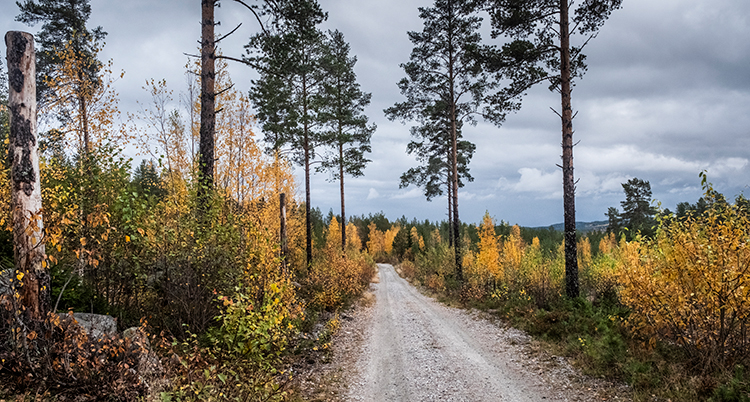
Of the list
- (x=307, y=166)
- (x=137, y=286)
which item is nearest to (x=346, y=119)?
(x=307, y=166)

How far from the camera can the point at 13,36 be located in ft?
13.9

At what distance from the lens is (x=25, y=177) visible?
411 centimetres

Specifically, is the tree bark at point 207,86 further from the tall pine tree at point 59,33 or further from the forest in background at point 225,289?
the tall pine tree at point 59,33

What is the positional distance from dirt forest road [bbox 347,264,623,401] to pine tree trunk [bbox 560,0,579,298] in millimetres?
2438

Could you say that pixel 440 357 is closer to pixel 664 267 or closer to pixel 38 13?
pixel 664 267

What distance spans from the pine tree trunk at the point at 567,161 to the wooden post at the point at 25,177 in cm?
1089

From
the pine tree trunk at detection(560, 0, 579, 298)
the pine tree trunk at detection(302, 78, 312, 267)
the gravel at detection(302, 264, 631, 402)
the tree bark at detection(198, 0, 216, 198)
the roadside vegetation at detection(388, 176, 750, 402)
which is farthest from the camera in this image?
the pine tree trunk at detection(302, 78, 312, 267)

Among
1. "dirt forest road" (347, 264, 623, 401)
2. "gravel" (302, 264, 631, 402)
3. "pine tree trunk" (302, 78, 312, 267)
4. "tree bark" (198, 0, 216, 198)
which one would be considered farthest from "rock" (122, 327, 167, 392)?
"pine tree trunk" (302, 78, 312, 267)

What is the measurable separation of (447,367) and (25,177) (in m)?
7.18

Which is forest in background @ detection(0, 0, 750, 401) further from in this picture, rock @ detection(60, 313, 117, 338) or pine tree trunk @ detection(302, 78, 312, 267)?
pine tree trunk @ detection(302, 78, 312, 267)

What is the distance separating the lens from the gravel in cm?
561

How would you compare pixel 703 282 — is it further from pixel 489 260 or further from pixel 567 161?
pixel 489 260

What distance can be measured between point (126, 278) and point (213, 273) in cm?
162

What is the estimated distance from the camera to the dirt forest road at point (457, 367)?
5629 millimetres
